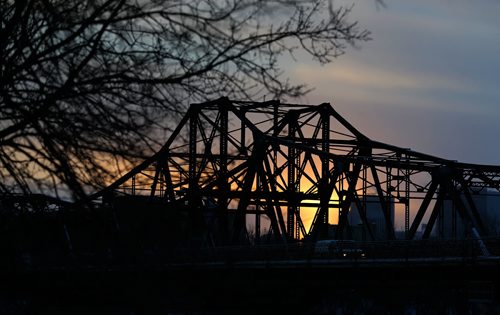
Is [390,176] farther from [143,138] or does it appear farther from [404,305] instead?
[143,138]

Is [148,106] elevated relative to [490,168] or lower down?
lower down

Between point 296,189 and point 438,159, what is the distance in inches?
414

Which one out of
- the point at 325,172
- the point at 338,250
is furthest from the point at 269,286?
the point at 325,172

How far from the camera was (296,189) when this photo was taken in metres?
82.0

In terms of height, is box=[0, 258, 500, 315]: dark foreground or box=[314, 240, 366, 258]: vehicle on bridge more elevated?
box=[314, 240, 366, 258]: vehicle on bridge

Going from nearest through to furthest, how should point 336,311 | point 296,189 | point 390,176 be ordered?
point 390,176
point 296,189
point 336,311

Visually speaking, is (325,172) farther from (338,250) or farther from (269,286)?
(338,250)

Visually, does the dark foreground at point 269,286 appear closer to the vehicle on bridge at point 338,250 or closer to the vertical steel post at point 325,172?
the vehicle on bridge at point 338,250

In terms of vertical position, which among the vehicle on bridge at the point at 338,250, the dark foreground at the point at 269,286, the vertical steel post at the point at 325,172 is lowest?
the dark foreground at the point at 269,286

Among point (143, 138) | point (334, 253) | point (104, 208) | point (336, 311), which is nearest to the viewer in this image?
point (143, 138)

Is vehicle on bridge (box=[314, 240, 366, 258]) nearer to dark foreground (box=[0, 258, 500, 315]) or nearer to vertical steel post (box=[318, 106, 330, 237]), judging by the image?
dark foreground (box=[0, 258, 500, 315])

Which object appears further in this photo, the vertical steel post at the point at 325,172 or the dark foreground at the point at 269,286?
the vertical steel post at the point at 325,172

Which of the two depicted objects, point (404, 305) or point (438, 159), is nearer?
point (438, 159)

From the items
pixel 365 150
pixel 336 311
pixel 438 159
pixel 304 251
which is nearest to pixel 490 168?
pixel 438 159
